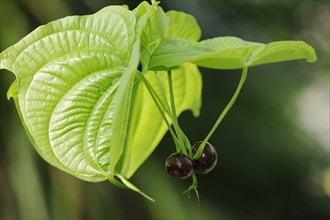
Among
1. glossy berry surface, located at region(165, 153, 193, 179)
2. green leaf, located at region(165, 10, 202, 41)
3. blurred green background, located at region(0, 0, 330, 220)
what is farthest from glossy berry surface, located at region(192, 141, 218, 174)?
blurred green background, located at region(0, 0, 330, 220)

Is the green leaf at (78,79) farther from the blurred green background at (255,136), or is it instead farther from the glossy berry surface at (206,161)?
the blurred green background at (255,136)

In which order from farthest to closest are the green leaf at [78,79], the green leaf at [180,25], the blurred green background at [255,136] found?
the blurred green background at [255,136] < the green leaf at [180,25] < the green leaf at [78,79]

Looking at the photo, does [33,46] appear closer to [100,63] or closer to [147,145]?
[100,63]

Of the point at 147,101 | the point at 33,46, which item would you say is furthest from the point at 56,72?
the point at 147,101

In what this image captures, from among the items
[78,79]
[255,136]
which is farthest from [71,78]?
[255,136]

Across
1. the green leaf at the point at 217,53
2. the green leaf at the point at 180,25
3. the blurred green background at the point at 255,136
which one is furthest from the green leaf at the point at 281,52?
the blurred green background at the point at 255,136

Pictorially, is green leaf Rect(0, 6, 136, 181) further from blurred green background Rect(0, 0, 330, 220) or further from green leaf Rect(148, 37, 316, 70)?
blurred green background Rect(0, 0, 330, 220)
